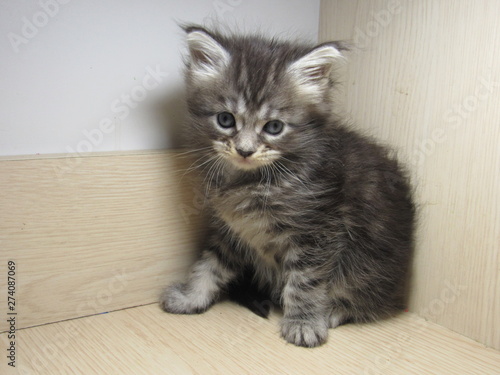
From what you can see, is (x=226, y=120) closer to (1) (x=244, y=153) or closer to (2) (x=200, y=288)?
(1) (x=244, y=153)

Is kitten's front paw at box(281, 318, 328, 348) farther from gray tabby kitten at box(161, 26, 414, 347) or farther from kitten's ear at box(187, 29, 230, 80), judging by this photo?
kitten's ear at box(187, 29, 230, 80)

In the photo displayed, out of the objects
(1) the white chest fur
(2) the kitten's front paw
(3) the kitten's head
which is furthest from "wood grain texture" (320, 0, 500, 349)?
(1) the white chest fur

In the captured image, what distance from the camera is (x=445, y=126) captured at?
1675 mm

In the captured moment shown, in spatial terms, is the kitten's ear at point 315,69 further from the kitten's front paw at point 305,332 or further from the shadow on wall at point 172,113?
the kitten's front paw at point 305,332

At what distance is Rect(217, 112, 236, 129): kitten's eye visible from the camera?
159cm

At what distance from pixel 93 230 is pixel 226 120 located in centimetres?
57

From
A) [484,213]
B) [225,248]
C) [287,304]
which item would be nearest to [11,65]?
[225,248]

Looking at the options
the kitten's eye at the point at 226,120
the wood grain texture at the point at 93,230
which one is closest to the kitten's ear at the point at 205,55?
the kitten's eye at the point at 226,120

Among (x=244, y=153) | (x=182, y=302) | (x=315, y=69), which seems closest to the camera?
(x=244, y=153)

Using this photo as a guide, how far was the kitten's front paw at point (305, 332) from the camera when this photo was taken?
1.59 metres

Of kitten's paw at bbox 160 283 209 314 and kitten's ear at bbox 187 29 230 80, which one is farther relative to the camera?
kitten's paw at bbox 160 283 209 314

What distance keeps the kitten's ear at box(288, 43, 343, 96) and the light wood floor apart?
0.80m

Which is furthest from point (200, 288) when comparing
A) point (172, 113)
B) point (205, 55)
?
point (205, 55)

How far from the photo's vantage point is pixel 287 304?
5.51 ft
